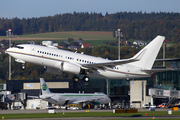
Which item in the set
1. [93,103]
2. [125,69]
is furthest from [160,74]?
[125,69]

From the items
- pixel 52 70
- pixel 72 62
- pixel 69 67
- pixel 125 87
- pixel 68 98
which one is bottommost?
pixel 68 98

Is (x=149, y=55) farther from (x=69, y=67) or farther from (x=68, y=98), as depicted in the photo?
(x=68, y=98)

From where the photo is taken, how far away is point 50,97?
9756 cm

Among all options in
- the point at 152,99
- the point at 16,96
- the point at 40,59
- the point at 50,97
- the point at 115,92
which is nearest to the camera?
the point at 40,59

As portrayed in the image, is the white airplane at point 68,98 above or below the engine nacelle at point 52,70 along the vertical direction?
below

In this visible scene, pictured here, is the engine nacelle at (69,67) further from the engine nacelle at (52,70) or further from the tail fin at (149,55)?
the tail fin at (149,55)

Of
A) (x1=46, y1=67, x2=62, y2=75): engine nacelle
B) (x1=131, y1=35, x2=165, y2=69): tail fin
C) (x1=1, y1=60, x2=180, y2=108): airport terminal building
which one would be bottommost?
(x1=1, y1=60, x2=180, y2=108): airport terminal building

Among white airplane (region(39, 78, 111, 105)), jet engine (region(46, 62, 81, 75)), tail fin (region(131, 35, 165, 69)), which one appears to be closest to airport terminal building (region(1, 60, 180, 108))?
white airplane (region(39, 78, 111, 105))

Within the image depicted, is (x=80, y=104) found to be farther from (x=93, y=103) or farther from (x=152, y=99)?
(x=152, y=99)

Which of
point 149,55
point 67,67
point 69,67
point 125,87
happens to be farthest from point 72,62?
point 125,87

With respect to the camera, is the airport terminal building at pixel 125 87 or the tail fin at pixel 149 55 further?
the airport terminal building at pixel 125 87

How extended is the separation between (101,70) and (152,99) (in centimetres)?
5062

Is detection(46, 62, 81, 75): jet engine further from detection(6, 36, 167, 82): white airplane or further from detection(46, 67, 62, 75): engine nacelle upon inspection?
detection(46, 67, 62, 75): engine nacelle

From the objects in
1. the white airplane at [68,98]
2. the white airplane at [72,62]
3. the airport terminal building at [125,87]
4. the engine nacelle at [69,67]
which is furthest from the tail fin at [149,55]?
the airport terminal building at [125,87]
